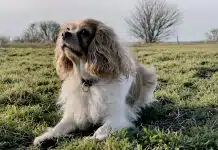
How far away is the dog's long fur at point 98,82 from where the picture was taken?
521cm

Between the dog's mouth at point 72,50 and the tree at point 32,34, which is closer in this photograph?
the dog's mouth at point 72,50

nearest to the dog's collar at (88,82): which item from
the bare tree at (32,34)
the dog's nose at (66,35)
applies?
the dog's nose at (66,35)

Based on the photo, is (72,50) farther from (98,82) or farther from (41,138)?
(41,138)

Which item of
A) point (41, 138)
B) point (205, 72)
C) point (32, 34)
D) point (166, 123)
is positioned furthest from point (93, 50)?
point (32, 34)

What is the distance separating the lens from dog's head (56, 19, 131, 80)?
201 inches

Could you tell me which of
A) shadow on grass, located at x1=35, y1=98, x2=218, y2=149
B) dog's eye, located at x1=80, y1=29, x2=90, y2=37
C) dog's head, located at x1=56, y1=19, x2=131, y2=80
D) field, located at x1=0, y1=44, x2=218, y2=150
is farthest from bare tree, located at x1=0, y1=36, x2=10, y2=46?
dog's eye, located at x1=80, y1=29, x2=90, y2=37

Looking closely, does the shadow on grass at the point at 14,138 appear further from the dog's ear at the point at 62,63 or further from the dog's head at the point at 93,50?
the dog's head at the point at 93,50

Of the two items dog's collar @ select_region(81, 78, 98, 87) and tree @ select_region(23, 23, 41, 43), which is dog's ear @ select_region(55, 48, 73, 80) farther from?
tree @ select_region(23, 23, 41, 43)

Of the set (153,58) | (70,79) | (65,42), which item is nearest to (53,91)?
(70,79)

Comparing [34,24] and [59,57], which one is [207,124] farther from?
[34,24]

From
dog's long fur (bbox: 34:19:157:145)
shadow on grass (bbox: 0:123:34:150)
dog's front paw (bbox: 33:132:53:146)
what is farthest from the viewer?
dog's long fur (bbox: 34:19:157:145)

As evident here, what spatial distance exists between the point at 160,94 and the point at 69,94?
2.21 metres

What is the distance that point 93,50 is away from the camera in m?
5.21

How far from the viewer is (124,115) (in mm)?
5414
